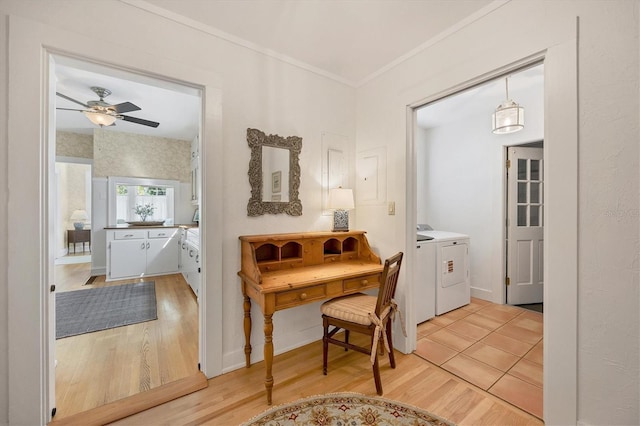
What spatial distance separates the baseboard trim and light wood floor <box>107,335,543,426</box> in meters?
0.04

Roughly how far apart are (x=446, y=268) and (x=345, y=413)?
2.07 metres

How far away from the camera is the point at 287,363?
2121 mm

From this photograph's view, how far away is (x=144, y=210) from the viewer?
5207 mm

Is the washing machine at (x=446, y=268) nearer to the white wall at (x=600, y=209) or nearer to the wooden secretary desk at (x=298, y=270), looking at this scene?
the wooden secretary desk at (x=298, y=270)

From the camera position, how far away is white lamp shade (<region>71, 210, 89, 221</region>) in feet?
23.5

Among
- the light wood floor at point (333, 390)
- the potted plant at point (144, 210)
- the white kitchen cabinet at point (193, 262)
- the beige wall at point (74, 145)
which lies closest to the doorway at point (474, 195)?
the light wood floor at point (333, 390)

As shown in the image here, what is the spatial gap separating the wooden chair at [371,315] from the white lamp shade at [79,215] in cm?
858

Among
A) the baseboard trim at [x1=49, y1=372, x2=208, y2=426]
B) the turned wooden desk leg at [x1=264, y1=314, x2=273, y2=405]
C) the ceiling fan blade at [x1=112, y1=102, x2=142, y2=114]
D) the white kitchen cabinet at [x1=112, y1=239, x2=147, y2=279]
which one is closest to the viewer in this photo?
the baseboard trim at [x1=49, y1=372, x2=208, y2=426]

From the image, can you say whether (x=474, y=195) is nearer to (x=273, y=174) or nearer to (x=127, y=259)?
(x=273, y=174)

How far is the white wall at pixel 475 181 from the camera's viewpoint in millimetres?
3414

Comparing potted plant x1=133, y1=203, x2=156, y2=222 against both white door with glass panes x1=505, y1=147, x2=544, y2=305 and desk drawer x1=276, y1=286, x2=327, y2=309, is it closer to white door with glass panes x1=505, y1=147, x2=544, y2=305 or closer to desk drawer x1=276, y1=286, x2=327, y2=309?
desk drawer x1=276, y1=286, x2=327, y2=309

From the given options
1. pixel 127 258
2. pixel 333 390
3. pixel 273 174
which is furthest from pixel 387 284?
pixel 127 258

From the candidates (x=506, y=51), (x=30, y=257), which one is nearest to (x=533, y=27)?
(x=506, y=51)

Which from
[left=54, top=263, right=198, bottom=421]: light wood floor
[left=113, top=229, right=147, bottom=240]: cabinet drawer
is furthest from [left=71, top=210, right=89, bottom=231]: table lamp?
[left=54, top=263, right=198, bottom=421]: light wood floor
